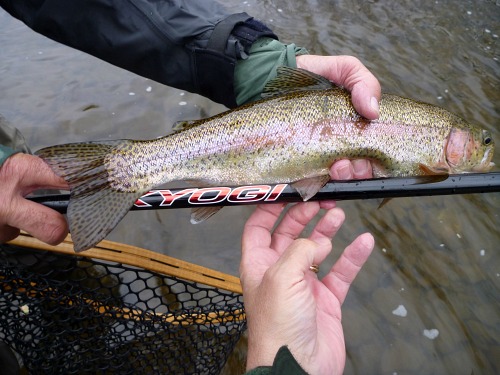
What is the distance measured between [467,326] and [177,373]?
92.8 inches

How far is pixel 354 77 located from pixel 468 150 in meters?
0.92

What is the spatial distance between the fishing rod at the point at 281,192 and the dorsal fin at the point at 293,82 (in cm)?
72

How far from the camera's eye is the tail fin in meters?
2.01

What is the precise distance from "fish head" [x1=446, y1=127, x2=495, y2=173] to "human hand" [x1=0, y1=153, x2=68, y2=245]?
2425 mm

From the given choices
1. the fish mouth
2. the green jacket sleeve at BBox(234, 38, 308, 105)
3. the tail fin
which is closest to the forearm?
the green jacket sleeve at BBox(234, 38, 308, 105)

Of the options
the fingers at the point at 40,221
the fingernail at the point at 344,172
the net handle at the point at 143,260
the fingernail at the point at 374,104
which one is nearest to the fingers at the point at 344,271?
the fingernail at the point at 344,172

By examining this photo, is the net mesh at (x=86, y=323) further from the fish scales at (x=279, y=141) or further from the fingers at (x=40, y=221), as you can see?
the fish scales at (x=279, y=141)

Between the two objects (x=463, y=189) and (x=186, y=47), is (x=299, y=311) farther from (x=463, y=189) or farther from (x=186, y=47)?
(x=186, y=47)

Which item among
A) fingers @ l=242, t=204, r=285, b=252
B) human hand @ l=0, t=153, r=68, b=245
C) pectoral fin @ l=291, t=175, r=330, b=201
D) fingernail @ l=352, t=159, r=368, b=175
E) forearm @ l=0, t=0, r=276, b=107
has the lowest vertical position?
fingers @ l=242, t=204, r=285, b=252

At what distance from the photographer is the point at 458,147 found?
270 cm

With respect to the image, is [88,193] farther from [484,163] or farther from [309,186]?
[484,163]

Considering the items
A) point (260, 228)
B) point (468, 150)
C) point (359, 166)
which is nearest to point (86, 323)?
point (260, 228)

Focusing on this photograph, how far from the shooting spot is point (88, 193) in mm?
2117

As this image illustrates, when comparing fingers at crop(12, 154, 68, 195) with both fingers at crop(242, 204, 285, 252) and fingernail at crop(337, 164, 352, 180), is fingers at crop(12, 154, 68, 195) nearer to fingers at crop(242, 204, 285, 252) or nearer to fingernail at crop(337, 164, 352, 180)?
fingers at crop(242, 204, 285, 252)
